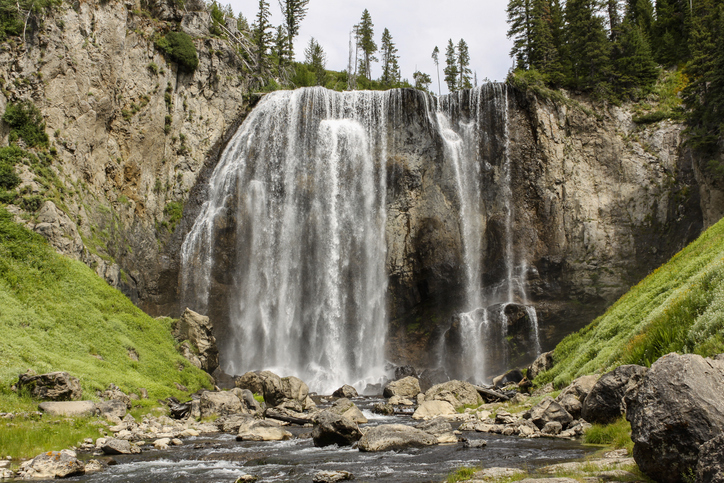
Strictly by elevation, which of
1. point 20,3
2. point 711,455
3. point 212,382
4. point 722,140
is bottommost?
point 212,382

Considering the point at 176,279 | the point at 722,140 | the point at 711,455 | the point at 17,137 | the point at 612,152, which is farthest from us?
the point at 612,152

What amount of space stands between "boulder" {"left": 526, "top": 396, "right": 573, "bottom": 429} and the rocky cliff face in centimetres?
2343

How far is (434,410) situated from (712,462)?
1512cm

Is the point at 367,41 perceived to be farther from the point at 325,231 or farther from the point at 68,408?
the point at 68,408

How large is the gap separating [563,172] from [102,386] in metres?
37.4

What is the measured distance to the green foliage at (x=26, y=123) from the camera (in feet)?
99.1

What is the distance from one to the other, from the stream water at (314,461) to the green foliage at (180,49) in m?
39.5

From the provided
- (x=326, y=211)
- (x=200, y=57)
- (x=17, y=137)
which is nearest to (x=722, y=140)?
(x=326, y=211)

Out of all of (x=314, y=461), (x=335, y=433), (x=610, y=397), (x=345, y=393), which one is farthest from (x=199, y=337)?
(x=610, y=397)

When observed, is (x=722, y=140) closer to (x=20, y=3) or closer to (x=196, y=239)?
(x=196, y=239)

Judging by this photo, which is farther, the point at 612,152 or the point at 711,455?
the point at 612,152

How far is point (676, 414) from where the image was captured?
5.49 meters

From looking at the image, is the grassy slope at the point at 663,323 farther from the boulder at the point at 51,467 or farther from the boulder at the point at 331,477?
the boulder at the point at 51,467

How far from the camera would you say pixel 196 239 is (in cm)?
3944
